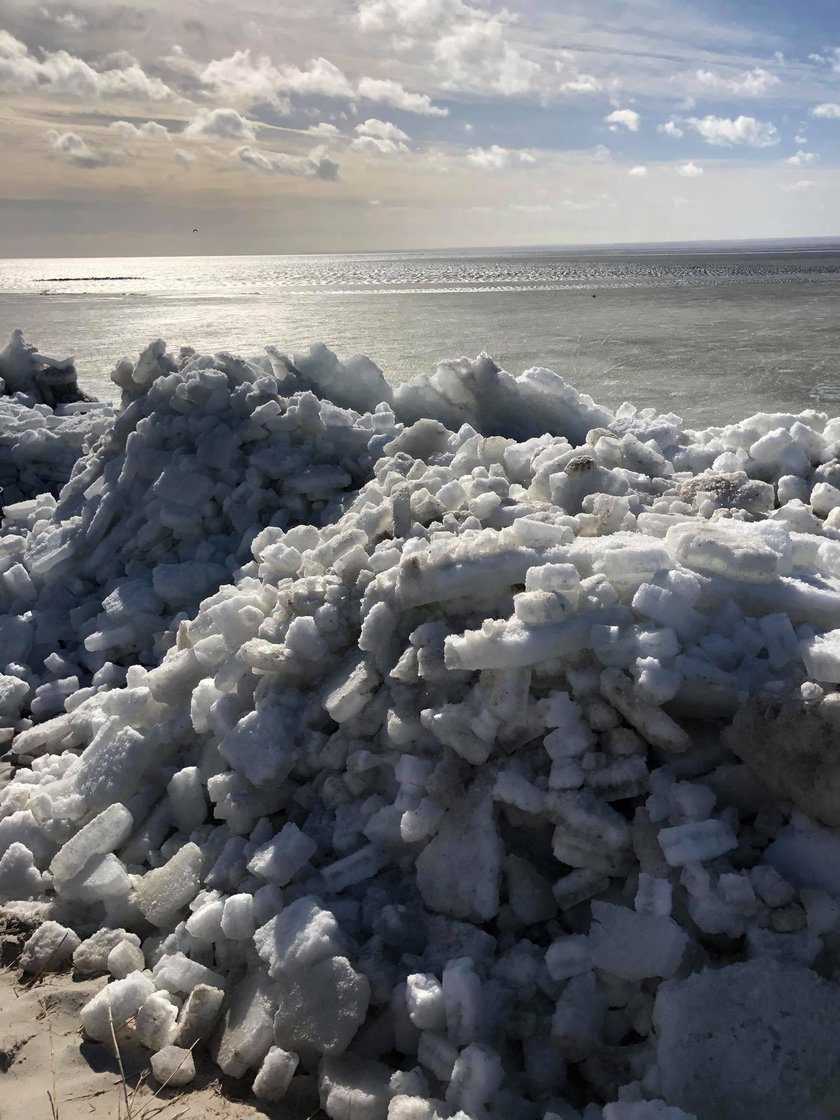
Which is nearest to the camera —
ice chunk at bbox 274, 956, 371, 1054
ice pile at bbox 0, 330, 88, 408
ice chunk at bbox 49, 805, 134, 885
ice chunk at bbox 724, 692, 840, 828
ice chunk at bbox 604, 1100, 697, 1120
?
ice chunk at bbox 604, 1100, 697, 1120

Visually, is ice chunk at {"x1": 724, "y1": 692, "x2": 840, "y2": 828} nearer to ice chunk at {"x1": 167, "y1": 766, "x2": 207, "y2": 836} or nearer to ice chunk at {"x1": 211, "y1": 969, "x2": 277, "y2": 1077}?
ice chunk at {"x1": 211, "y1": 969, "x2": 277, "y2": 1077}

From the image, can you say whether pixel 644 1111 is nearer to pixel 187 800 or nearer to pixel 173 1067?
pixel 173 1067

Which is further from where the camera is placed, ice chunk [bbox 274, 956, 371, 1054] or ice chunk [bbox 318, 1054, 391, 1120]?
ice chunk [bbox 274, 956, 371, 1054]

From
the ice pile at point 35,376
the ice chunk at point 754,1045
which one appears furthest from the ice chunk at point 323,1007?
the ice pile at point 35,376

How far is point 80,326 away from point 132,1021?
21.4m

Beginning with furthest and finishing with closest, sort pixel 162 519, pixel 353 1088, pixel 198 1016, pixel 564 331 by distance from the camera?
pixel 564 331
pixel 162 519
pixel 198 1016
pixel 353 1088

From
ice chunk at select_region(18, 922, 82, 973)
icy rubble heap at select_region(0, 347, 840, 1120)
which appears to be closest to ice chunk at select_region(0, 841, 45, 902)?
icy rubble heap at select_region(0, 347, 840, 1120)

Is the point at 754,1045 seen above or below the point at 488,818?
below

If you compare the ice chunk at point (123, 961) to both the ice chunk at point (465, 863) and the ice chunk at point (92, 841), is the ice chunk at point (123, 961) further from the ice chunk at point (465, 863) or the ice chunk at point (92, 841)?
the ice chunk at point (465, 863)

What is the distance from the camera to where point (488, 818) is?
7.14ft

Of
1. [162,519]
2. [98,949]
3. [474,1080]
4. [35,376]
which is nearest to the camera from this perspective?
[474,1080]

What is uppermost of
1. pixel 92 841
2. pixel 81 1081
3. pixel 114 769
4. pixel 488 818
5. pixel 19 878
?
pixel 488 818

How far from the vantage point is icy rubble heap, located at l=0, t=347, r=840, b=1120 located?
184 centimetres

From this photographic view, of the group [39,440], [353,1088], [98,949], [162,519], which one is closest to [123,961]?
[98,949]
